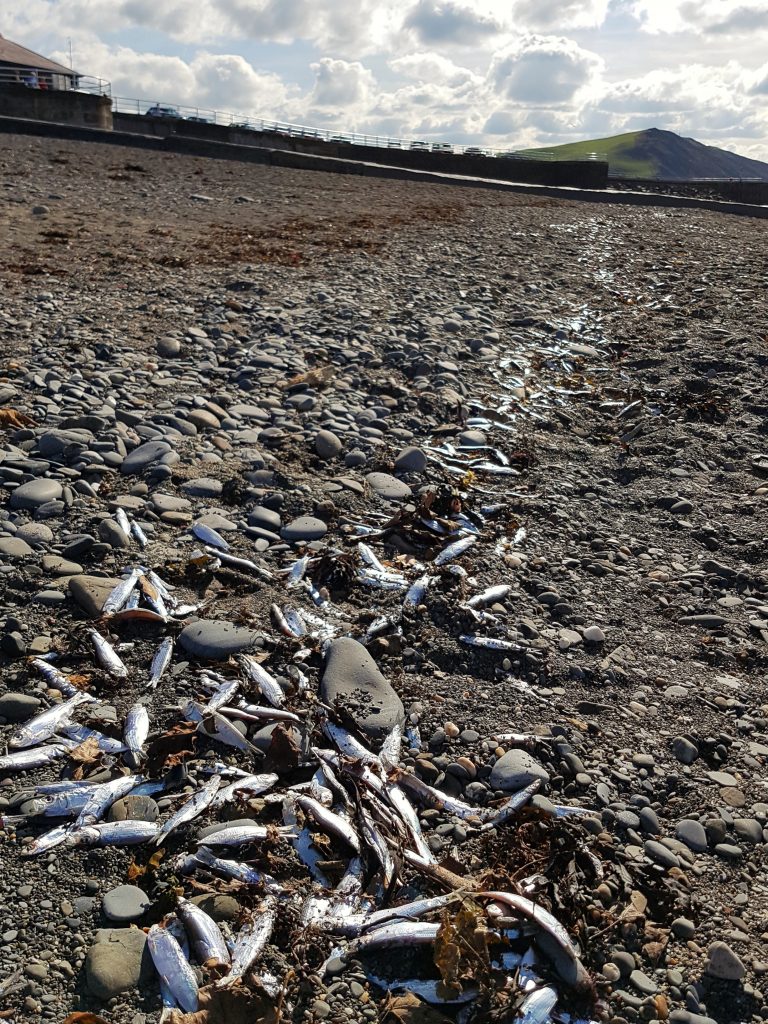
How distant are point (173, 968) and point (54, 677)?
160 centimetres

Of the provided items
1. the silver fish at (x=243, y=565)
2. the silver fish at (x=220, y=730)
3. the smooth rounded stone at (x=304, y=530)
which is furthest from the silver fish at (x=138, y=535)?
the silver fish at (x=220, y=730)

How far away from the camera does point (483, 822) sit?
3.30m

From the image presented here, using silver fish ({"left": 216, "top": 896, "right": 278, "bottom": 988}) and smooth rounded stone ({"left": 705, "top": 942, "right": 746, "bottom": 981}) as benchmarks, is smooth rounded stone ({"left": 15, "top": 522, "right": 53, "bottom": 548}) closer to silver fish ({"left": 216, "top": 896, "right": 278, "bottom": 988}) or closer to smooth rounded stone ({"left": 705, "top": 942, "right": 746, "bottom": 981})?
silver fish ({"left": 216, "top": 896, "right": 278, "bottom": 988})

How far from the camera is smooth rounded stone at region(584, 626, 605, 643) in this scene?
14.8 feet

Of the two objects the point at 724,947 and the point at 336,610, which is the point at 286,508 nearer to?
the point at 336,610

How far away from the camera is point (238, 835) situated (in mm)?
3068

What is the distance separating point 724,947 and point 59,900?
220 cm

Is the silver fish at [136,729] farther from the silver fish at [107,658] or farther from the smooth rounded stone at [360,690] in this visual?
the smooth rounded stone at [360,690]

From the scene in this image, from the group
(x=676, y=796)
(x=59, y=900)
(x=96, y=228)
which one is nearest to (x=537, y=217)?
(x=96, y=228)

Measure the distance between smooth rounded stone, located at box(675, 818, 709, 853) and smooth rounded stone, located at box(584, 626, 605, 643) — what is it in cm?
129

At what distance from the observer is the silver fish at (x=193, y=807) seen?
3090mm

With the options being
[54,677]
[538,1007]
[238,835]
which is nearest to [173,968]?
[238,835]

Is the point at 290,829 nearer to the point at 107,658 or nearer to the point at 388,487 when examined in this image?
the point at 107,658

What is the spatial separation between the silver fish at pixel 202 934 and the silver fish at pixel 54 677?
1.28m
